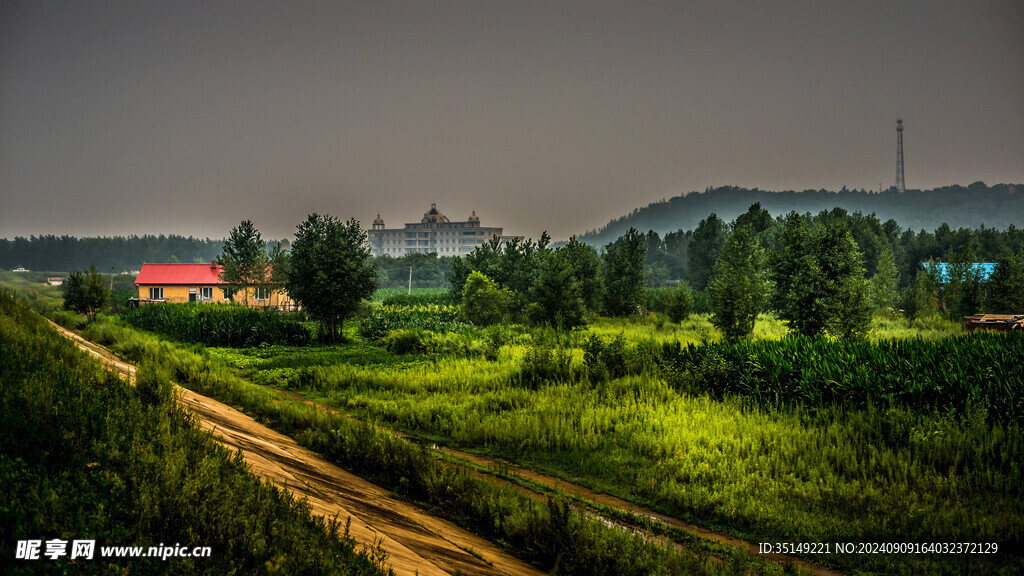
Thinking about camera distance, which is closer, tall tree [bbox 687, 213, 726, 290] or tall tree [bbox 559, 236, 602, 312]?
tall tree [bbox 559, 236, 602, 312]

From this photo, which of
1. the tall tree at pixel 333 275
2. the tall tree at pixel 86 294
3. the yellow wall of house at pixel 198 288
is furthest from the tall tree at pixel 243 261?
the tall tree at pixel 333 275

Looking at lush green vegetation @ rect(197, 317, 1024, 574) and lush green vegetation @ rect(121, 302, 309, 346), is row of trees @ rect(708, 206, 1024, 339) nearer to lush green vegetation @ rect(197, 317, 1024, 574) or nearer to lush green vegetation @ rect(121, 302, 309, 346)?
lush green vegetation @ rect(197, 317, 1024, 574)

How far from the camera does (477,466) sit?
9.48 m

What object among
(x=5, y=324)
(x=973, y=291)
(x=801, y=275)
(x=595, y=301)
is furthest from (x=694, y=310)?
(x=5, y=324)

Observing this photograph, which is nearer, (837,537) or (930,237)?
(837,537)

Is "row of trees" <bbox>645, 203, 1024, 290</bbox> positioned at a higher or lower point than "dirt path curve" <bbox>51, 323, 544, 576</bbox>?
higher

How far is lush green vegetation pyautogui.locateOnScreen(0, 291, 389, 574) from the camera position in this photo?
2191mm

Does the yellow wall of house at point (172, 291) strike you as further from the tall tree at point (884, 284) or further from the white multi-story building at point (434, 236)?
the white multi-story building at point (434, 236)

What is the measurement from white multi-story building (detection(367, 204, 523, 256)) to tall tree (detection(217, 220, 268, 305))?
12546 centimetres

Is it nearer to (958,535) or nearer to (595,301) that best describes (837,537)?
(958,535)

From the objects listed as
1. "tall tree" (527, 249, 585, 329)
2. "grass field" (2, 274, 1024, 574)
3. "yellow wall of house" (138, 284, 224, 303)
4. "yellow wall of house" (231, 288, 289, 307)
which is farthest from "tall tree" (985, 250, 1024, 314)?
"yellow wall of house" (138, 284, 224, 303)

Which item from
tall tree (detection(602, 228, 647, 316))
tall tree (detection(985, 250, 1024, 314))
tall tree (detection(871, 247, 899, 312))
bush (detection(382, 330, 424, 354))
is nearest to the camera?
bush (detection(382, 330, 424, 354))

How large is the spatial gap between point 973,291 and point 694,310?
2279cm

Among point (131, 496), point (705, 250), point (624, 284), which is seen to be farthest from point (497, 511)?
point (705, 250)
